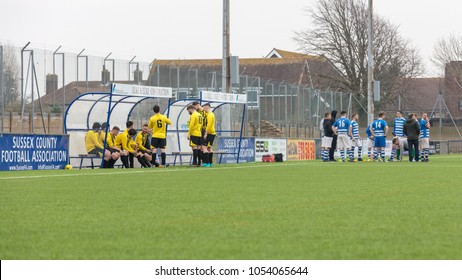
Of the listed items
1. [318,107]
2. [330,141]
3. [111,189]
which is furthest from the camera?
[318,107]

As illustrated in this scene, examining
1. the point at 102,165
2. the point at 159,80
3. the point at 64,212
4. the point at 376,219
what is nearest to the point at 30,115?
the point at 102,165

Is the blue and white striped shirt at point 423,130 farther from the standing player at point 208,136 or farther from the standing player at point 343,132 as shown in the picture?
the standing player at point 208,136

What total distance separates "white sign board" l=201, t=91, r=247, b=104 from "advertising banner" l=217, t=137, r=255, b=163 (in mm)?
2088

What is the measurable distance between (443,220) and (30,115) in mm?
21338

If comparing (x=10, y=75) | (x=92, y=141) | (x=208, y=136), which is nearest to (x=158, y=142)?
(x=208, y=136)

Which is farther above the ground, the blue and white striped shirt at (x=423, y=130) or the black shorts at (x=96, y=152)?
the blue and white striped shirt at (x=423, y=130)

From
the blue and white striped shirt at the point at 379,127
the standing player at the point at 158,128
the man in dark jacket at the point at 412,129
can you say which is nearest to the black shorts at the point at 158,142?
the standing player at the point at 158,128

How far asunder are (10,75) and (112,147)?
3.77 meters

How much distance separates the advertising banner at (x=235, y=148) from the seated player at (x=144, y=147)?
5.46 meters

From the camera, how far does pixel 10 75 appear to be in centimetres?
2988

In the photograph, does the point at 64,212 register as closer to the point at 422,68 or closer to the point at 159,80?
the point at 159,80

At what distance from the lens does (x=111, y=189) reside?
17125 millimetres

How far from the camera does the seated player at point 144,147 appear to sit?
32.6 meters

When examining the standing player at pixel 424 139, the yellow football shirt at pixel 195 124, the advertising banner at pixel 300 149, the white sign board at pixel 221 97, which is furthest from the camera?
the advertising banner at pixel 300 149
